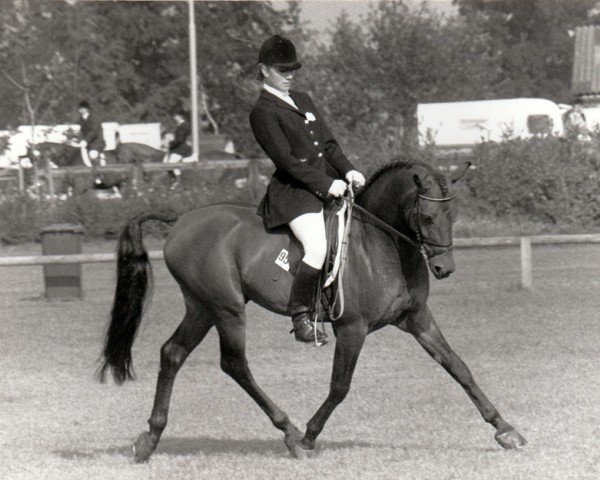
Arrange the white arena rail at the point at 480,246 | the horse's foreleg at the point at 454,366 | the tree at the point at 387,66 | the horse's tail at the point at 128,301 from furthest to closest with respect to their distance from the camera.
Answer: the tree at the point at 387,66 → the white arena rail at the point at 480,246 → the horse's tail at the point at 128,301 → the horse's foreleg at the point at 454,366

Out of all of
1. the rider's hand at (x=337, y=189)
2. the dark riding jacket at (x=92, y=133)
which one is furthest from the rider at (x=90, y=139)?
the rider's hand at (x=337, y=189)

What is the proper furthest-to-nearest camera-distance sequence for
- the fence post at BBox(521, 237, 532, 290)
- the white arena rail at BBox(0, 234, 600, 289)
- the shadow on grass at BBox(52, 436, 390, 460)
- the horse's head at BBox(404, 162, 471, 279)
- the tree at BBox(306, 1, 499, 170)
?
the tree at BBox(306, 1, 499, 170)
the fence post at BBox(521, 237, 532, 290)
the white arena rail at BBox(0, 234, 600, 289)
the shadow on grass at BBox(52, 436, 390, 460)
the horse's head at BBox(404, 162, 471, 279)

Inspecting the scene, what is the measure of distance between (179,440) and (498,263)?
13296 mm

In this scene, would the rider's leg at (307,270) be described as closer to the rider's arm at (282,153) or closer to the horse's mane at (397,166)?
the rider's arm at (282,153)

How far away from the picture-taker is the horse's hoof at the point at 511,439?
750cm

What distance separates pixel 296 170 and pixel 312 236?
417mm

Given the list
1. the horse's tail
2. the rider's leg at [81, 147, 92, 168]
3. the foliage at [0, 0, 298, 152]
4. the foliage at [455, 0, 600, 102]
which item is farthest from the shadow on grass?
the foliage at [455, 0, 600, 102]

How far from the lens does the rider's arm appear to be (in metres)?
7.58

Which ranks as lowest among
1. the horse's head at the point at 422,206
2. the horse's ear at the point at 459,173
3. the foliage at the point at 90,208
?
the foliage at the point at 90,208

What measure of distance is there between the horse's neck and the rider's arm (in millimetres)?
352

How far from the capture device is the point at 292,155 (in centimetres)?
779

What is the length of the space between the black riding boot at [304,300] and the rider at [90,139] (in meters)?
20.5

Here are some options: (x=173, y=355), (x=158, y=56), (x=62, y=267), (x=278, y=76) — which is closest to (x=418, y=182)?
(x=278, y=76)

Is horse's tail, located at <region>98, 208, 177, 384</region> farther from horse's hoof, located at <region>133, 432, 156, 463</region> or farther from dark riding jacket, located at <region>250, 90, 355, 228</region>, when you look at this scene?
dark riding jacket, located at <region>250, 90, 355, 228</region>
